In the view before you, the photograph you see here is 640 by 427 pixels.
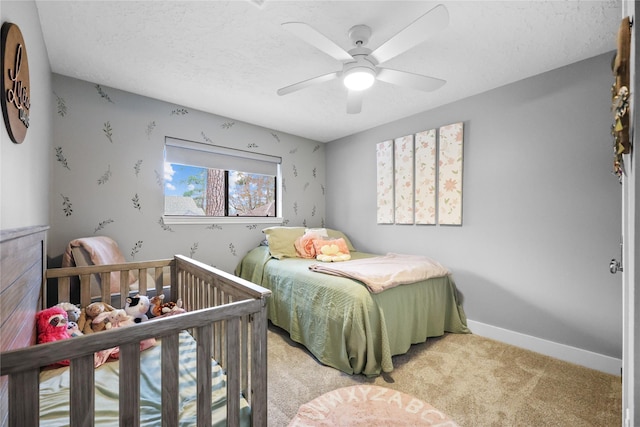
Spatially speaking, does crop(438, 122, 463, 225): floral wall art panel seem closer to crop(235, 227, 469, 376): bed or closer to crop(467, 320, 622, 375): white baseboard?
crop(235, 227, 469, 376): bed

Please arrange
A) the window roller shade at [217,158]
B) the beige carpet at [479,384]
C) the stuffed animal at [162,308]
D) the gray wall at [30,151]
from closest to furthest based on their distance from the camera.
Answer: the gray wall at [30,151]
the beige carpet at [479,384]
the stuffed animal at [162,308]
the window roller shade at [217,158]

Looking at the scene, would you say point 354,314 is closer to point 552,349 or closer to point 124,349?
point 124,349

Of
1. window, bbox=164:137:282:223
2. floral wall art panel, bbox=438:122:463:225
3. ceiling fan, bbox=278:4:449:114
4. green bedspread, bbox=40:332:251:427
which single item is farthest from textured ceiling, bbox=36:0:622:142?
green bedspread, bbox=40:332:251:427

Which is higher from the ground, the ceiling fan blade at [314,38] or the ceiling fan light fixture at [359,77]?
the ceiling fan blade at [314,38]

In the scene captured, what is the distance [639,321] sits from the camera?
638 mm

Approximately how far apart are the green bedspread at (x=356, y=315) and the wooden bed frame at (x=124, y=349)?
925 mm

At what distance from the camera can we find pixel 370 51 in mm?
1720

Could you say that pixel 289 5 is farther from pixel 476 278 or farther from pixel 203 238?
pixel 476 278

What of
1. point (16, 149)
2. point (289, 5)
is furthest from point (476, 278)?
point (16, 149)

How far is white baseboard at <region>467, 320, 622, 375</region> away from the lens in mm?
1962

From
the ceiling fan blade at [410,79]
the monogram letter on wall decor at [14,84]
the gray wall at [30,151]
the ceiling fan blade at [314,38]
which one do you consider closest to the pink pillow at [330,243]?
the ceiling fan blade at [410,79]

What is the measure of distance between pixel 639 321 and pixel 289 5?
1.87 metres

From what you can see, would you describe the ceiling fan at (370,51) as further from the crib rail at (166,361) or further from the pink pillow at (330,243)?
the pink pillow at (330,243)

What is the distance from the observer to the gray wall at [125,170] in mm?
2299
